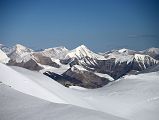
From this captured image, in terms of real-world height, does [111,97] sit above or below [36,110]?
above

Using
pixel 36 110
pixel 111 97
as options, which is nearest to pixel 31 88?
pixel 111 97

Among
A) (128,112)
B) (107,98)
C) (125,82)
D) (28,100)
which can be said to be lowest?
(28,100)

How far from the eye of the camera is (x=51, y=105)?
67.5 ft

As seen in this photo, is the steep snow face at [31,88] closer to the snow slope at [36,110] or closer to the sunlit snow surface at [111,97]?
the sunlit snow surface at [111,97]

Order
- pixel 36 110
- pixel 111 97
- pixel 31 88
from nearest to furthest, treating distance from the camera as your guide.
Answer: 1. pixel 36 110
2. pixel 31 88
3. pixel 111 97

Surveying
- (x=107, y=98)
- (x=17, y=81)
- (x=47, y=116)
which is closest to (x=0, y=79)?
(x=17, y=81)

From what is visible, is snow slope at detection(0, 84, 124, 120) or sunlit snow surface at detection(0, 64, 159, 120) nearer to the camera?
snow slope at detection(0, 84, 124, 120)

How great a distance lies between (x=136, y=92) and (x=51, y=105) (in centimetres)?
1542

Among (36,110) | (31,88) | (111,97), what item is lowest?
(36,110)

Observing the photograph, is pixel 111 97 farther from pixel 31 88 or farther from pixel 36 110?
pixel 36 110

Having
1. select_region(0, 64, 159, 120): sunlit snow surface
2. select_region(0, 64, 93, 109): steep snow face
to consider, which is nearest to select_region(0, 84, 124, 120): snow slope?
select_region(0, 64, 93, 109): steep snow face

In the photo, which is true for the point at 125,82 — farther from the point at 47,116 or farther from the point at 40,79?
the point at 47,116

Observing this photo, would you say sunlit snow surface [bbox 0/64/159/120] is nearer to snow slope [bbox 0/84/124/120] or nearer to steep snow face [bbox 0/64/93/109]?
steep snow face [bbox 0/64/93/109]

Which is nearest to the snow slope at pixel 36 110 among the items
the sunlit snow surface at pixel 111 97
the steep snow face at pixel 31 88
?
the steep snow face at pixel 31 88
